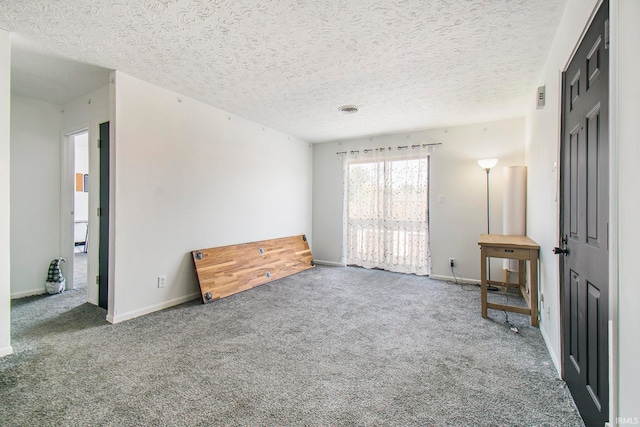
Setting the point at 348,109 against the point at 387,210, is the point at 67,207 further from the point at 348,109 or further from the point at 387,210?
the point at 387,210

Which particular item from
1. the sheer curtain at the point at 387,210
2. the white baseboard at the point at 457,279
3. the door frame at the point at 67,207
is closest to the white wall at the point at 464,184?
the white baseboard at the point at 457,279

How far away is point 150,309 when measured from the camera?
3018mm

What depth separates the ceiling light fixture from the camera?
3574 mm

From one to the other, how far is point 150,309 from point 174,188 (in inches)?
52.4

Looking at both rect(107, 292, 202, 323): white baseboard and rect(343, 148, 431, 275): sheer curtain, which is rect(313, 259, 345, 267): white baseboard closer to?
rect(343, 148, 431, 275): sheer curtain

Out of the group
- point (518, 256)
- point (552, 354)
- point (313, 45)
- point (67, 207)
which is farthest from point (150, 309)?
point (518, 256)

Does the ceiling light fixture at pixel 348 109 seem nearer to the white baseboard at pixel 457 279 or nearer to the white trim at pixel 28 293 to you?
the white baseboard at pixel 457 279

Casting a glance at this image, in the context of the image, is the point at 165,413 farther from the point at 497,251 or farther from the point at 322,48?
the point at 497,251

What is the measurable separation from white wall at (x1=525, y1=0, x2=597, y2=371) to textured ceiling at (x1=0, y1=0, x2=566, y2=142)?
18 centimetres

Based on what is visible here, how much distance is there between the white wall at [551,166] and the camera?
1.71 m

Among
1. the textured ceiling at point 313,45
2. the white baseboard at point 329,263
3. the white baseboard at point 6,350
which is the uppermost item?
the textured ceiling at point 313,45

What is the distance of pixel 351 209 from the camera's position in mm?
5258

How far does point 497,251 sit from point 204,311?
3.06m
